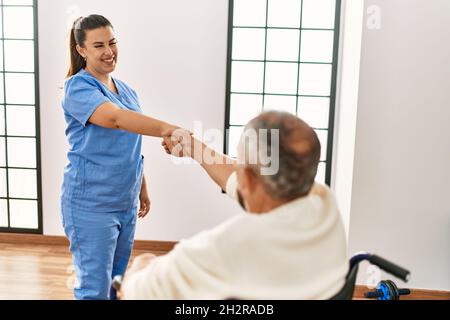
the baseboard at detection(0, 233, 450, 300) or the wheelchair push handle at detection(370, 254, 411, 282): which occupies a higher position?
the wheelchair push handle at detection(370, 254, 411, 282)

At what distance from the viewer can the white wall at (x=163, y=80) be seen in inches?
130

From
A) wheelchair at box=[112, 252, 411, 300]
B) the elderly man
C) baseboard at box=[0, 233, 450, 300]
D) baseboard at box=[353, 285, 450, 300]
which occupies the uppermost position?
the elderly man

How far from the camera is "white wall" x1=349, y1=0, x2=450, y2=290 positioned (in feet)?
8.55

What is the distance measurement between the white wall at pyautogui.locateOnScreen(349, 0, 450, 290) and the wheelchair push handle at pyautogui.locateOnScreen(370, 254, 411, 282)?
1.67 m

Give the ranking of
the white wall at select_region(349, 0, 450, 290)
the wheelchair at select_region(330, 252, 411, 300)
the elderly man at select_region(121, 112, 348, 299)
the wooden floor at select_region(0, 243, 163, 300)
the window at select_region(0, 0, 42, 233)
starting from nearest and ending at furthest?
the elderly man at select_region(121, 112, 348, 299)
the wheelchair at select_region(330, 252, 411, 300)
the white wall at select_region(349, 0, 450, 290)
the wooden floor at select_region(0, 243, 163, 300)
the window at select_region(0, 0, 42, 233)

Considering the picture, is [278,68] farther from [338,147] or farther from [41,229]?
[41,229]

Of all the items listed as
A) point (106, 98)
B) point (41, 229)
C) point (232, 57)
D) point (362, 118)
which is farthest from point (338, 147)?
point (41, 229)

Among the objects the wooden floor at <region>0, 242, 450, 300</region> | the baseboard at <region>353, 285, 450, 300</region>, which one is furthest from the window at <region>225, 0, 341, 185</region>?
the wooden floor at <region>0, 242, 450, 300</region>

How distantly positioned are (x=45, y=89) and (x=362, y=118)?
2090 millimetres

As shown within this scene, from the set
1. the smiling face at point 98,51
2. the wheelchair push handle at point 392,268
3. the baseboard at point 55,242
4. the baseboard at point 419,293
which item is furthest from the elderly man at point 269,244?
the baseboard at point 55,242

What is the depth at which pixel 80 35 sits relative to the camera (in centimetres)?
192

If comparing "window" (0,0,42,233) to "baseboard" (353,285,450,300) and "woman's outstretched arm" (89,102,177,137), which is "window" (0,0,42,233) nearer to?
"woman's outstretched arm" (89,102,177,137)

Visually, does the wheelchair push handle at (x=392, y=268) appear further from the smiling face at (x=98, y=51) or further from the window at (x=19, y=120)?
the window at (x=19, y=120)

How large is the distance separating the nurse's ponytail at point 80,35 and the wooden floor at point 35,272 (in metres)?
1.39
